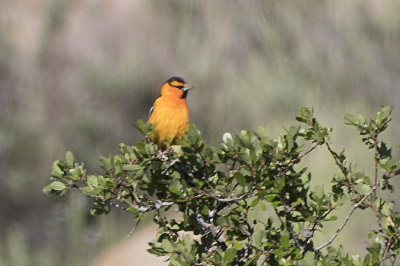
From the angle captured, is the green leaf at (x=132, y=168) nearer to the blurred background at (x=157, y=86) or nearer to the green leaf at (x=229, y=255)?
the green leaf at (x=229, y=255)

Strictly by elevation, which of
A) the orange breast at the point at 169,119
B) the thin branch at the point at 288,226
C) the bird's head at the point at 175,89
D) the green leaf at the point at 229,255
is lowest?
the green leaf at the point at 229,255

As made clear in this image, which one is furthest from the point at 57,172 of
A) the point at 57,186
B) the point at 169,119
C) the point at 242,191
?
the point at 169,119

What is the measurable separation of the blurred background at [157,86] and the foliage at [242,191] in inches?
142

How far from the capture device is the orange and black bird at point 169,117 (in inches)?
140

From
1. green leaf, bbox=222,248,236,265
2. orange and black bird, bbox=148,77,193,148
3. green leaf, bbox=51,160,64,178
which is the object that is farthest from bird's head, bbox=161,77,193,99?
green leaf, bbox=222,248,236,265

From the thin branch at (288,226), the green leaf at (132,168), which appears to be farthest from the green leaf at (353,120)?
the green leaf at (132,168)

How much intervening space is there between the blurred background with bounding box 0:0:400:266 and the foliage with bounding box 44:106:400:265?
360 cm

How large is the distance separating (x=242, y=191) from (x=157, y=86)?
601 centimetres

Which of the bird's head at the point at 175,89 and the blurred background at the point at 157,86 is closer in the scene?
the bird's head at the point at 175,89

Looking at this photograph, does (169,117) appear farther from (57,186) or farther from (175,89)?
(57,186)

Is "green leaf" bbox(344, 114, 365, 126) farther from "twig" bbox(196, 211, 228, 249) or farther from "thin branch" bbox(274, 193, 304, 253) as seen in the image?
"twig" bbox(196, 211, 228, 249)

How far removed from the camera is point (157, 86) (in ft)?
26.4

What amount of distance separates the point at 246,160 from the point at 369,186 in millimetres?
393

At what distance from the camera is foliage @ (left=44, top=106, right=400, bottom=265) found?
6.72 feet
